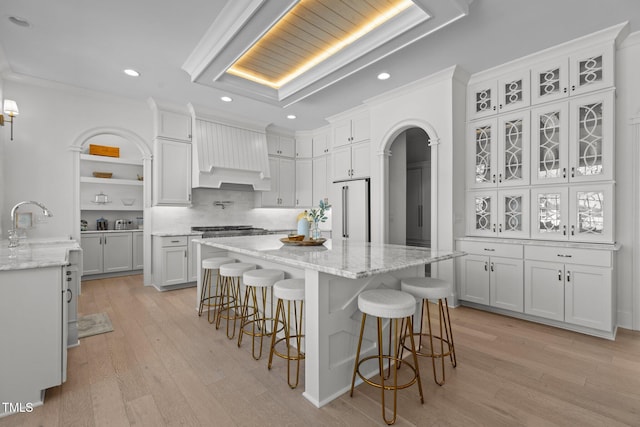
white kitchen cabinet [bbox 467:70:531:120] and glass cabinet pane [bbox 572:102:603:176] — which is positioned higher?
white kitchen cabinet [bbox 467:70:531:120]

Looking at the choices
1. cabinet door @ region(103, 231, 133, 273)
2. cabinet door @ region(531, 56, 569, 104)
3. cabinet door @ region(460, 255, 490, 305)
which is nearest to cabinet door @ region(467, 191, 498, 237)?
cabinet door @ region(460, 255, 490, 305)

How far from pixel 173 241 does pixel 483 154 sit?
4576 millimetres

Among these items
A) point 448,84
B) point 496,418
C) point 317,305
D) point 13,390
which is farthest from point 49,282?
point 448,84

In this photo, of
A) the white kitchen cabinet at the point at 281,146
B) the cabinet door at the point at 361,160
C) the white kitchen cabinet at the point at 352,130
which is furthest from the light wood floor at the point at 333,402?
the white kitchen cabinet at the point at 281,146

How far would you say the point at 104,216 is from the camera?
6.09 m

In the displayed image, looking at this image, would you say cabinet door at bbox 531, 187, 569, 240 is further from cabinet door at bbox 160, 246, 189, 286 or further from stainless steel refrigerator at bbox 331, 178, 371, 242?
cabinet door at bbox 160, 246, 189, 286

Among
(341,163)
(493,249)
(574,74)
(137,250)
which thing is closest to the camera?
(574,74)

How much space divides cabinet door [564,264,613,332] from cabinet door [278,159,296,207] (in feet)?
15.6

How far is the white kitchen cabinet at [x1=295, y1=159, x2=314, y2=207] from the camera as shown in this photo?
21.2 feet

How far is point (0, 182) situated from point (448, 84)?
5517 mm

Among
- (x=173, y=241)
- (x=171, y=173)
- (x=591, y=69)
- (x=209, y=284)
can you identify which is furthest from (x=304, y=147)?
(x=591, y=69)

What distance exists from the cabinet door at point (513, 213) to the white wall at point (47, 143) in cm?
561

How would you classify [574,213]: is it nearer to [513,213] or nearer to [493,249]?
[513,213]

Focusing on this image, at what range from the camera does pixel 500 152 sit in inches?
142
